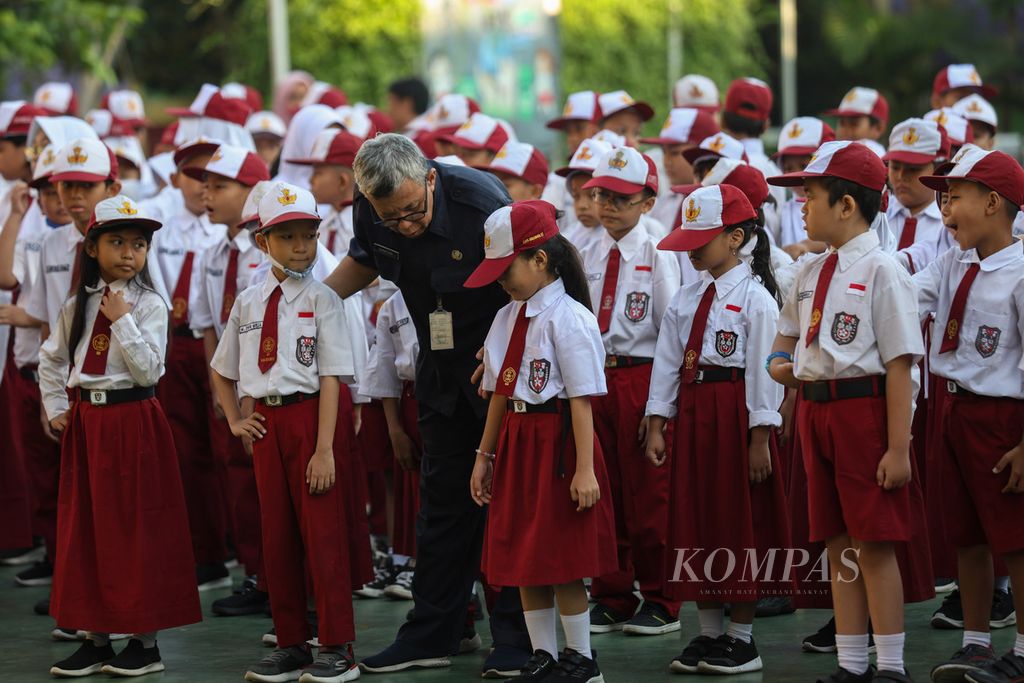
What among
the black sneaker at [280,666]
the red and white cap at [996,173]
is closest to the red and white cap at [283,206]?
the black sneaker at [280,666]

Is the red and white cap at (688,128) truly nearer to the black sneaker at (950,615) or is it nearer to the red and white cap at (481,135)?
the red and white cap at (481,135)

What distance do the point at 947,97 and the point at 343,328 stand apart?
5452 millimetres

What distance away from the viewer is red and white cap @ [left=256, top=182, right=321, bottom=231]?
6.09 metres

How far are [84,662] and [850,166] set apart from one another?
3602mm

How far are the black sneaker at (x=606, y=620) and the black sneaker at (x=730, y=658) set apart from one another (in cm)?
77

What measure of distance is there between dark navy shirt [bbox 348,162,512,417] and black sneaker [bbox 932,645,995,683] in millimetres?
1954

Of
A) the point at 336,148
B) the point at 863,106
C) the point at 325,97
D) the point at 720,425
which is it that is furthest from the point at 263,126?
the point at 720,425

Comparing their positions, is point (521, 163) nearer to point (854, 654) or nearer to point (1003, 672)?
point (854, 654)

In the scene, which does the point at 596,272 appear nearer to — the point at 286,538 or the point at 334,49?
the point at 286,538

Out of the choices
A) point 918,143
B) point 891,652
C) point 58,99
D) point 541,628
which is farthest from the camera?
point 58,99

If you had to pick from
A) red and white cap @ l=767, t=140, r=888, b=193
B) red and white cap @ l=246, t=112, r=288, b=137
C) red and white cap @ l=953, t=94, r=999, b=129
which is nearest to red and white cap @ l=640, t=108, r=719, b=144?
red and white cap @ l=953, t=94, r=999, b=129

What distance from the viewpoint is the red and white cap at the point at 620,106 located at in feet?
30.6

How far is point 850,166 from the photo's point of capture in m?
5.38

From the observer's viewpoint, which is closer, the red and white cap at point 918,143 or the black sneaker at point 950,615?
the black sneaker at point 950,615
